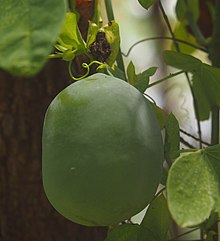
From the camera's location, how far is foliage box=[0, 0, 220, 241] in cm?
32

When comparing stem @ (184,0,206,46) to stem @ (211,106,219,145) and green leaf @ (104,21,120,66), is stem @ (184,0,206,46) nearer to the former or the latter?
stem @ (211,106,219,145)

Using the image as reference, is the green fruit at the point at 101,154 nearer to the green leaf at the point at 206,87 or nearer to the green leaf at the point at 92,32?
the green leaf at the point at 92,32

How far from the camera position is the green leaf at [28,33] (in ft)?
1.03

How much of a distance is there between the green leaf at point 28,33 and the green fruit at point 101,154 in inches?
3.2

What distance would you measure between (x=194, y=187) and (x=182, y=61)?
0.21 m

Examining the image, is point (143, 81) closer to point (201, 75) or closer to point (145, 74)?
point (145, 74)

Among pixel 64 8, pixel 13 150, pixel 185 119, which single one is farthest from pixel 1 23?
pixel 185 119

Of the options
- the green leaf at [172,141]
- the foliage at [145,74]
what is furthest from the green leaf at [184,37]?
the green leaf at [172,141]

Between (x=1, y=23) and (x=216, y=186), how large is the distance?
6.9 inches

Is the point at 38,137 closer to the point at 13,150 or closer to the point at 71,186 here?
the point at 13,150

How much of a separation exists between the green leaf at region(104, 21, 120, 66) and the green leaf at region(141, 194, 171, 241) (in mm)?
123

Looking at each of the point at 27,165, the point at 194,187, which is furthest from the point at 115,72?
the point at 27,165

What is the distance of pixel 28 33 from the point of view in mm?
330

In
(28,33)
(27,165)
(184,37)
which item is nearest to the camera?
(28,33)
